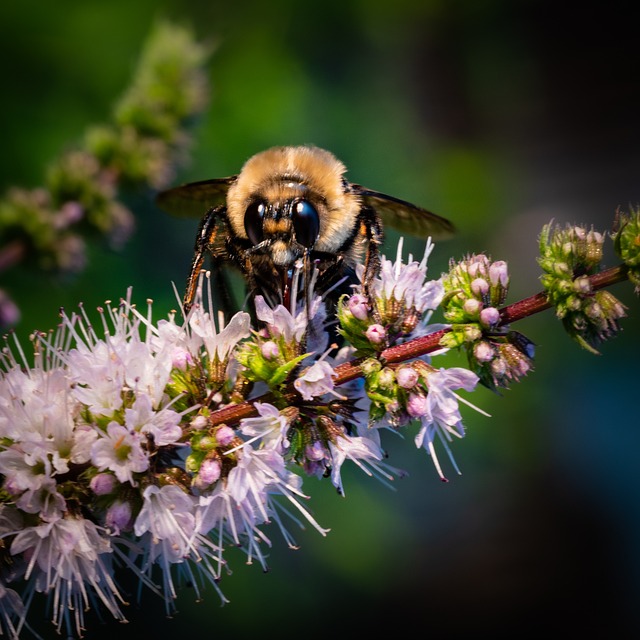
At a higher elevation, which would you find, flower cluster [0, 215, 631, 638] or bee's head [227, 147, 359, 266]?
bee's head [227, 147, 359, 266]

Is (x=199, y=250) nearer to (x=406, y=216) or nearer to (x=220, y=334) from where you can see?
(x=220, y=334)

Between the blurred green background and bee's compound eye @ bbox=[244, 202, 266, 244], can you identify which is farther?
the blurred green background

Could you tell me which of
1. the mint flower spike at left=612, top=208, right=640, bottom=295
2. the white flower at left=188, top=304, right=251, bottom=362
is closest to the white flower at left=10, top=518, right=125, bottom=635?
the white flower at left=188, top=304, right=251, bottom=362

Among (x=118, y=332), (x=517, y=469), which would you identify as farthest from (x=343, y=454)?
(x=517, y=469)

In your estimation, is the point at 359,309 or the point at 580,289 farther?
the point at 359,309

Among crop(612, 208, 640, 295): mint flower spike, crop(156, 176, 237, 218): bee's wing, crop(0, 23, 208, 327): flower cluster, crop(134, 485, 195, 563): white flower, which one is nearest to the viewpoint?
crop(612, 208, 640, 295): mint flower spike

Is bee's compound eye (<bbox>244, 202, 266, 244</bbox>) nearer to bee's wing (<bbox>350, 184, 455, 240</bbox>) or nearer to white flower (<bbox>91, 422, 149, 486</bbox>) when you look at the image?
bee's wing (<bbox>350, 184, 455, 240</bbox>)

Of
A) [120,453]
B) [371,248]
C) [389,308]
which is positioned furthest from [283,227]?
[120,453]
